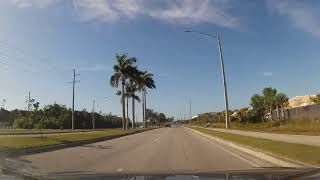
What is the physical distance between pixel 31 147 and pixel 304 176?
70.6 feet

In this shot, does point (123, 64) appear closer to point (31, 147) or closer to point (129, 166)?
point (31, 147)

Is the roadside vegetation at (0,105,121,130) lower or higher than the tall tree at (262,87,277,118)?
lower

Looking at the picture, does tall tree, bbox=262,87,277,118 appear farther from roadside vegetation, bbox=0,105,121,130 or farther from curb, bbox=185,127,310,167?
curb, bbox=185,127,310,167

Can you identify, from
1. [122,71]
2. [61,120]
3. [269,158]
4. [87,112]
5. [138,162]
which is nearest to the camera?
[138,162]

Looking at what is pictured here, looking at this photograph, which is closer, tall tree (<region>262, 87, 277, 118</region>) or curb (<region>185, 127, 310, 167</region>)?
curb (<region>185, 127, 310, 167</region>)

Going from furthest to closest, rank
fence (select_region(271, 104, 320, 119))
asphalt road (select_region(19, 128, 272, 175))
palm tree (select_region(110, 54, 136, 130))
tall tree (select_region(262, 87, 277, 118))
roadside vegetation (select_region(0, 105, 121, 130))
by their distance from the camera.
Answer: tall tree (select_region(262, 87, 277, 118)), roadside vegetation (select_region(0, 105, 121, 130)), palm tree (select_region(110, 54, 136, 130)), fence (select_region(271, 104, 320, 119)), asphalt road (select_region(19, 128, 272, 175))

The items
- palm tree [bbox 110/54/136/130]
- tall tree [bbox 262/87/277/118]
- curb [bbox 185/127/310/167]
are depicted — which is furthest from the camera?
tall tree [bbox 262/87/277/118]

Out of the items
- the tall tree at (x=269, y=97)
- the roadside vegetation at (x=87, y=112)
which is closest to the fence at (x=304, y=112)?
the roadside vegetation at (x=87, y=112)

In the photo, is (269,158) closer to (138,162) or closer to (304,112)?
(138,162)

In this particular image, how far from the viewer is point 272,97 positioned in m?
157

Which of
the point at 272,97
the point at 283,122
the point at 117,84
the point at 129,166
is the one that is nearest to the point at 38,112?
the point at 129,166

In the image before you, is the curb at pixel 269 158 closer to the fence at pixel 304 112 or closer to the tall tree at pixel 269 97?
the fence at pixel 304 112

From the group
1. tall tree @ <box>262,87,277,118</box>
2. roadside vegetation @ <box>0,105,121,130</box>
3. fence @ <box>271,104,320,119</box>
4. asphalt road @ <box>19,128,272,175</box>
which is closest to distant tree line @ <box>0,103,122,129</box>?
roadside vegetation @ <box>0,105,121,130</box>

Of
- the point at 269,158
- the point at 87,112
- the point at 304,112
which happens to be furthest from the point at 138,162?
the point at 87,112
